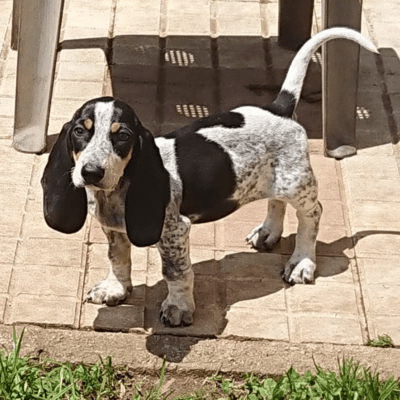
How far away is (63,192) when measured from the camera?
4582 mm

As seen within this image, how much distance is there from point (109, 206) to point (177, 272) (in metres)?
0.47

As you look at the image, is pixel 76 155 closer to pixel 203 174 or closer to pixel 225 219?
pixel 203 174

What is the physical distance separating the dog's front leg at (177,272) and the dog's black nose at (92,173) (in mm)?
557

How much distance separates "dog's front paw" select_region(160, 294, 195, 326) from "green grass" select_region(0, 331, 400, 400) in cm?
28

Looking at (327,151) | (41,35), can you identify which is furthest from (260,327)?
(41,35)

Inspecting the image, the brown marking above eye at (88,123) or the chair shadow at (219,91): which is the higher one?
the brown marking above eye at (88,123)

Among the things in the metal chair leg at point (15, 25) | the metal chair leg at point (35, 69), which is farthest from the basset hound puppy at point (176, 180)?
the metal chair leg at point (15, 25)

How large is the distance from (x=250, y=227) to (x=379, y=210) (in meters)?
0.76

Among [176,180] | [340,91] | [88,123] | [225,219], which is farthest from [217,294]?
[340,91]

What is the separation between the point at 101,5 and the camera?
8180mm

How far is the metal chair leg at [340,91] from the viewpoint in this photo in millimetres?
6371

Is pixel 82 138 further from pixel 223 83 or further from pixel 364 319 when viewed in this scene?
pixel 223 83

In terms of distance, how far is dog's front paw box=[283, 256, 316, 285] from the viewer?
5.41 metres

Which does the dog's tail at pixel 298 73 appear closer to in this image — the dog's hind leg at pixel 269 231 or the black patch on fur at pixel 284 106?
the black patch on fur at pixel 284 106
